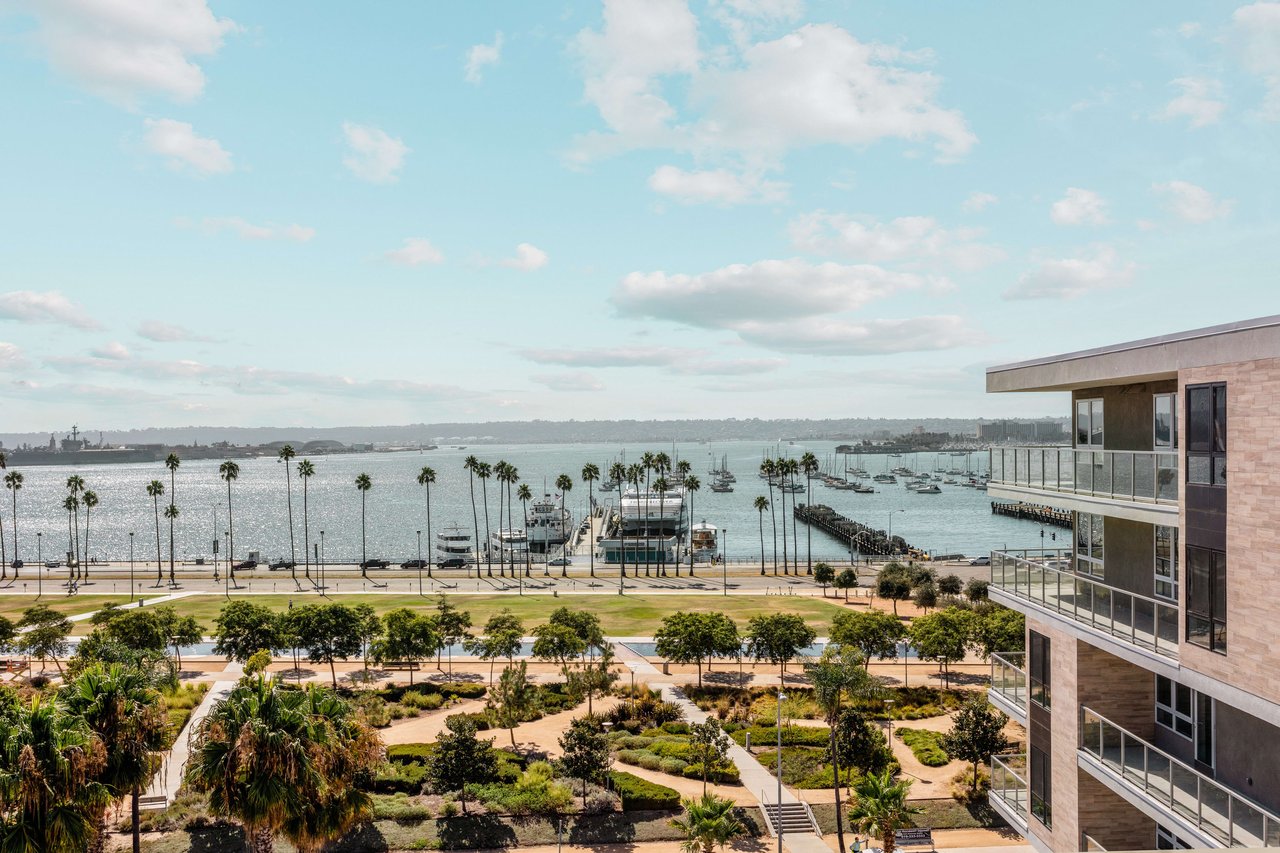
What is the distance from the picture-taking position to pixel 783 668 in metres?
53.1

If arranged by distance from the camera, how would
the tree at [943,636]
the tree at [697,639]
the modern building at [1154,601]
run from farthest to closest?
the tree at [697,639] → the tree at [943,636] → the modern building at [1154,601]

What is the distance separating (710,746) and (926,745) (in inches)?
468

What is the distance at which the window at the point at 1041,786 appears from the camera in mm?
19938

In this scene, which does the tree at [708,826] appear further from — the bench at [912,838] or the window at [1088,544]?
the window at [1088,544]

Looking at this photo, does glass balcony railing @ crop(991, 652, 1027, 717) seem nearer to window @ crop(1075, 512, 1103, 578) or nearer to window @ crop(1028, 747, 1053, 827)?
window @ crop(1028, 747, 1053, 827)

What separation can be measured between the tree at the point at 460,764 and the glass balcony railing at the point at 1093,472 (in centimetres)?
2368

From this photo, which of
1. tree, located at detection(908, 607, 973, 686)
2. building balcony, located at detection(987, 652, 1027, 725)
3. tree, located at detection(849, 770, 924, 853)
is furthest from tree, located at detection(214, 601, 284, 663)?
building balcony, located at detection(987, 652, 1027, 725)

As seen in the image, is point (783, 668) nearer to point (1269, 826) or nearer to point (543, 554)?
point (1269, 826)

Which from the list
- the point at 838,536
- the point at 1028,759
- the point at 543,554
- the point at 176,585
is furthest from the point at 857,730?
the point at 838,536

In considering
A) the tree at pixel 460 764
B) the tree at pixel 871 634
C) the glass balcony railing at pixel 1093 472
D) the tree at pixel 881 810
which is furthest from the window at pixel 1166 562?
the tree at pixel 871 634

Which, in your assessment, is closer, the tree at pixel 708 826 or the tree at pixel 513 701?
the tree at pixel 708 826

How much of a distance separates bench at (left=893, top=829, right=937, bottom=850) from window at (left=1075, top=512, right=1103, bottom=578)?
47.8 ft

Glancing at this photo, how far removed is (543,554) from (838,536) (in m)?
54.0

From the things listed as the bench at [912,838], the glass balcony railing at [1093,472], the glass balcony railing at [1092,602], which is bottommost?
the bench at [912,838]
